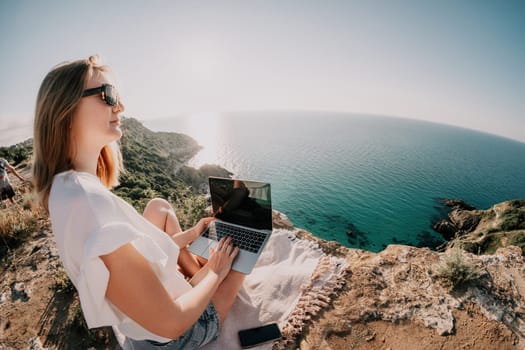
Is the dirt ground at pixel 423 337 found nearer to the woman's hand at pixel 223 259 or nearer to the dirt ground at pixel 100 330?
the dirt ground at pixel 100 330

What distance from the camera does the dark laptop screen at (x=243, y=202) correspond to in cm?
286

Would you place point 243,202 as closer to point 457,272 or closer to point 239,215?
point 239,215

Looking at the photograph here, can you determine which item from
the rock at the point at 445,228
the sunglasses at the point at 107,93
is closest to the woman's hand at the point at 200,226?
the sunglasses at the point at 107,93

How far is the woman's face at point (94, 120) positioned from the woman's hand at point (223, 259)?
1.51 meters

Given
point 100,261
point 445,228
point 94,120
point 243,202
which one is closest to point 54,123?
point 94,120

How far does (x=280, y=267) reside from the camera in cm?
330

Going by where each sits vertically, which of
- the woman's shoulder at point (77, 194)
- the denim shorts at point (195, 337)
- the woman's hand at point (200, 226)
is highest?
the woman's shoulder at point (77, 194)

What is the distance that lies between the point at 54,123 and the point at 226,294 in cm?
211

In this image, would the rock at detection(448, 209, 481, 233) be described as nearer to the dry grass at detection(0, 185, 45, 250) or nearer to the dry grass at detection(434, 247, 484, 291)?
the dry grass at detection(434, 247, 484, 291)

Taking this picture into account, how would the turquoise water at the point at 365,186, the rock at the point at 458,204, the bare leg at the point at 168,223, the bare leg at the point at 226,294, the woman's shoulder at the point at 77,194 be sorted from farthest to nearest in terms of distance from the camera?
1. the rock at the point at 458,204
2. the turquoise water at the point at 365,186
3. the bare leg at the point at 168,223
4. the bare leg at the point at 226,294
5. the woman's shoulder at the point at 77,194

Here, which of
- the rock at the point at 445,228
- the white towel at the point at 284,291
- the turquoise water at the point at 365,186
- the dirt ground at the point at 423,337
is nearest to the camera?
the dirt ground at the point at 423,337

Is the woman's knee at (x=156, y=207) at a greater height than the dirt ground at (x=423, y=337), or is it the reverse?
the woman's knee at (x=156, y=207)

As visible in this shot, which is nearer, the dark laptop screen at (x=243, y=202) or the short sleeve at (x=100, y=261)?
the short sleeve at (x=100, y=261)

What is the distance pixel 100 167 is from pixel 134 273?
1819 millimetres
